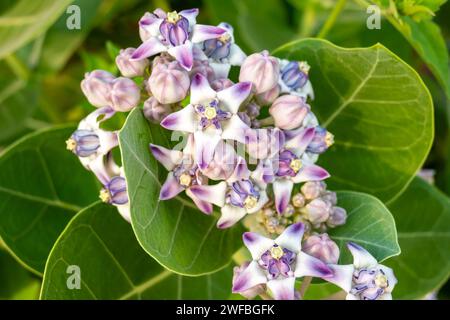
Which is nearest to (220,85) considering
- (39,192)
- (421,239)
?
(39,192)

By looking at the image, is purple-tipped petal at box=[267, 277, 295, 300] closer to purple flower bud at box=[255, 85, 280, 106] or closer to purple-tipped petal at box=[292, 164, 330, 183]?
purple-tipped petal at box=[292, 164, 330, 183]

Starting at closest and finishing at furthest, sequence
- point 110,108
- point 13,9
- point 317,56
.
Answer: point 110,108 → point 317,56 → point 13,9

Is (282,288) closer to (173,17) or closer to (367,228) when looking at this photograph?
(367,228)

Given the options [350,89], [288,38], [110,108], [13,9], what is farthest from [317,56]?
[13,9]

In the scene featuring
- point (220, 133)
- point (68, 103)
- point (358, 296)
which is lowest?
point (68, 103)

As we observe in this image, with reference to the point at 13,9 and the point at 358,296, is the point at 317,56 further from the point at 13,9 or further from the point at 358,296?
the point at 13,9

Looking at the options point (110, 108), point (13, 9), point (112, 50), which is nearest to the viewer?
point (110, 108)

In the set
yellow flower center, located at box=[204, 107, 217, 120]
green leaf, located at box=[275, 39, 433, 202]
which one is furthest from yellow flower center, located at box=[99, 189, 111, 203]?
green leaf, located at box=[275, 39, 433, 202]
